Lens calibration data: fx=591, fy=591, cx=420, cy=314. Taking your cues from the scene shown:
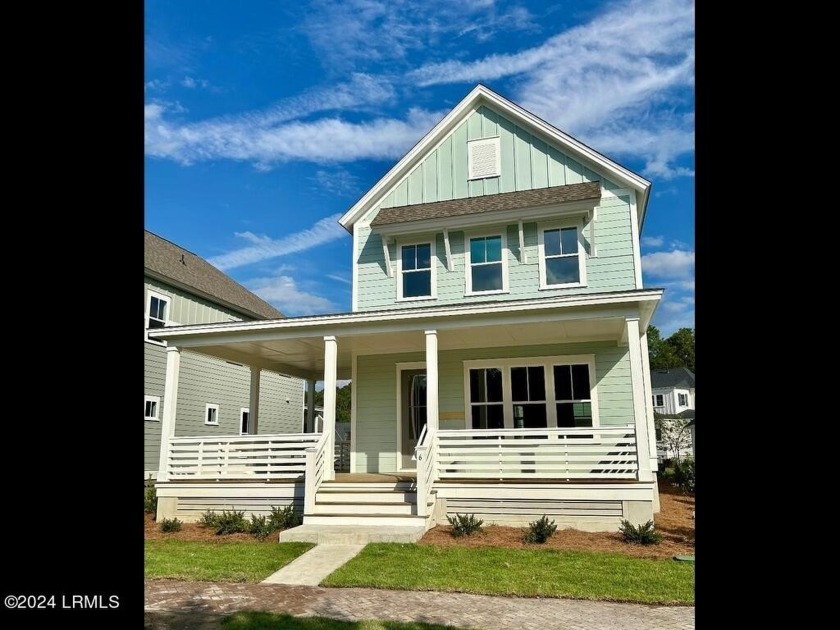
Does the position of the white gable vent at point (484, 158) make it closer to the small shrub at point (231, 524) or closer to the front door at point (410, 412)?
the front door at point (410, 412)

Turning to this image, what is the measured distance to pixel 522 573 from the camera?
287 inches

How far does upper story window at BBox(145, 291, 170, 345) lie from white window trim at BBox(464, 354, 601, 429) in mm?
10055

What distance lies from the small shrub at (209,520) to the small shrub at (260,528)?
3.00ft

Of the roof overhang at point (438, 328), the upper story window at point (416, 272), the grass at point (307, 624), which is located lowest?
the grass at point (307, 624)

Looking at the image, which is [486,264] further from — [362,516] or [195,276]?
[195,276]

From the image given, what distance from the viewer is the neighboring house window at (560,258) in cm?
1322

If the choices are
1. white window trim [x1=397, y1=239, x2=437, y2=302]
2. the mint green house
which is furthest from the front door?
white window trim [x1=397, y1=239, x2=437, y2=302]

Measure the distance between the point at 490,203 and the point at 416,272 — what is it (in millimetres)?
2397

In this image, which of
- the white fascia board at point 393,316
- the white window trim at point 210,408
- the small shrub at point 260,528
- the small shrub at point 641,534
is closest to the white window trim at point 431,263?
the white fascia board at point 393,316

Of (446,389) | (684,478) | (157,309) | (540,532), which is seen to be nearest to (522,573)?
(540,532)
